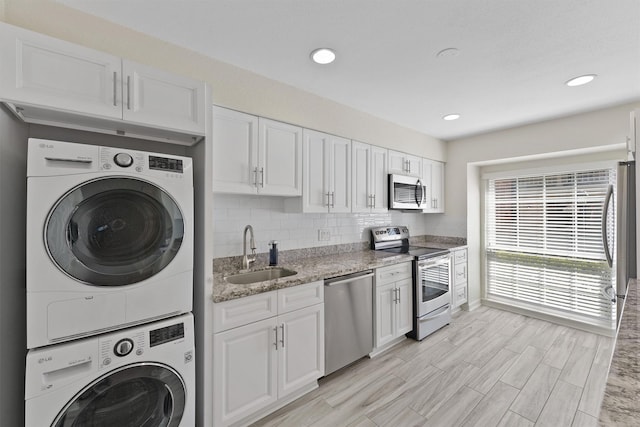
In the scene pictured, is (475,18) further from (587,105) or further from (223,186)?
(587,105)

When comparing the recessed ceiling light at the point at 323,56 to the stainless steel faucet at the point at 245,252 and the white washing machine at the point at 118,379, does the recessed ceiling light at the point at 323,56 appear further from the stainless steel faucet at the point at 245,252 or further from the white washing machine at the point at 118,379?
the white washing machine at the point at 118,379

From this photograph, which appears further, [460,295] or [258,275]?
[460,295]

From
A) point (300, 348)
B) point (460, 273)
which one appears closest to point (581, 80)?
point (460, 273)

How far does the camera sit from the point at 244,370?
70.3 inches

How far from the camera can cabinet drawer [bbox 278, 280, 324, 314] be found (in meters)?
1.96

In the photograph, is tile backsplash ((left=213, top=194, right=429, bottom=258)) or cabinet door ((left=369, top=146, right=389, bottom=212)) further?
cabinet door ((left=369, top=146, right=389, bottom=212))

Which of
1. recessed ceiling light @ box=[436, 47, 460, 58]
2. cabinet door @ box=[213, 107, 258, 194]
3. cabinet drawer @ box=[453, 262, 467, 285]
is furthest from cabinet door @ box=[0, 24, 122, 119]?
cabinet drawer @ box=[453, 262, 467, 285]

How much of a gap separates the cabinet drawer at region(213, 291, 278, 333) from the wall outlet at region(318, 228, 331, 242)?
1.21m

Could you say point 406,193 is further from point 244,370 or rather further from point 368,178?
point 244,370

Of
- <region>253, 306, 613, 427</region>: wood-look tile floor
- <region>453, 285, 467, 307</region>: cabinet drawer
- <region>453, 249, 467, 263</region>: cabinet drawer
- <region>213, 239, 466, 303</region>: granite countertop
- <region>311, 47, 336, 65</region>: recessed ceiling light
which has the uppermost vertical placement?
<region>311, 47, 336, 65</region>: recessed ceiling light


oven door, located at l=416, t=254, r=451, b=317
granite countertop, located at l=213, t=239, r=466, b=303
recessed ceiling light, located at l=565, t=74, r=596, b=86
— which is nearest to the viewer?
granite countertop, located at l=213, t=239, r=466, b=303

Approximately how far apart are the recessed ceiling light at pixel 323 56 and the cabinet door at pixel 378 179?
1.31 metres

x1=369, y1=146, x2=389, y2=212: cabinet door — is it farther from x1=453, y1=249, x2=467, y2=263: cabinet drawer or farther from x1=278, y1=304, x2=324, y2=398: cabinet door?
x1=278, y1=304, x2=324, y2=398: cabinet door

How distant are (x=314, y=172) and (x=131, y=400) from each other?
2.02 meters
